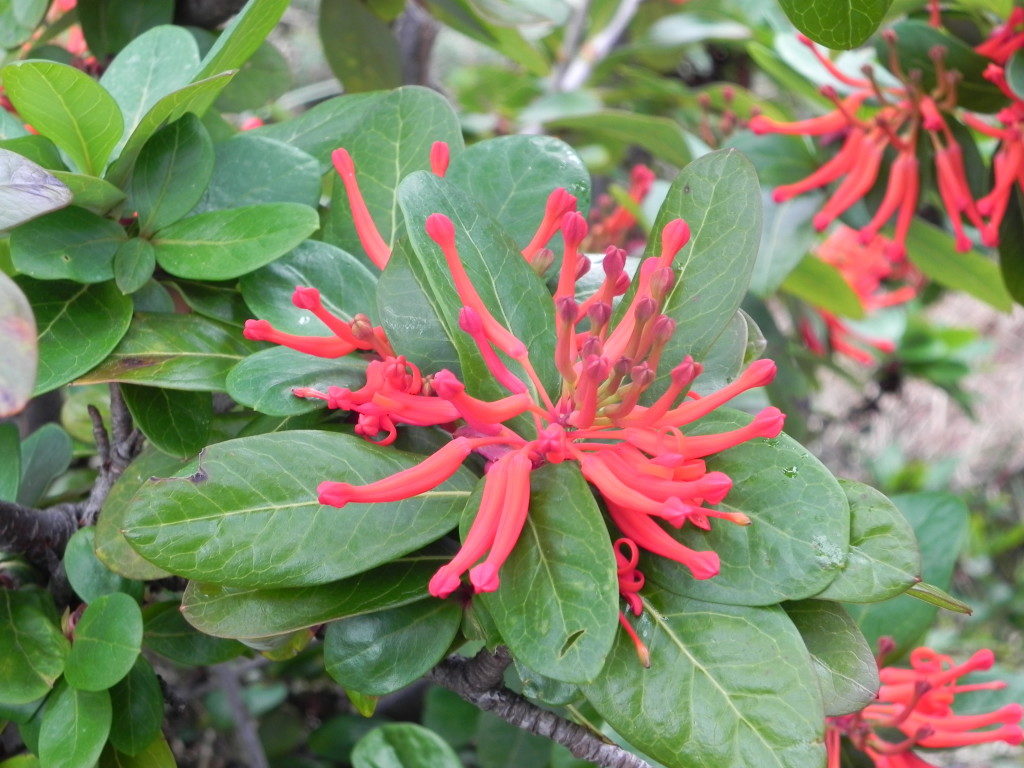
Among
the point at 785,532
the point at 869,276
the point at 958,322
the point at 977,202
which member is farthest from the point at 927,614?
the point at 958,322

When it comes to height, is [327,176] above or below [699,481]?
below

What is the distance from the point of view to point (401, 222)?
2.36 feet

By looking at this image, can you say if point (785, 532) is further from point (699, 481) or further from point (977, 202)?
point (977, 202)

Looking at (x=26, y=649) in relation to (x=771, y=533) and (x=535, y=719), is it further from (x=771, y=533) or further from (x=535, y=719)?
(x=771, y=533)

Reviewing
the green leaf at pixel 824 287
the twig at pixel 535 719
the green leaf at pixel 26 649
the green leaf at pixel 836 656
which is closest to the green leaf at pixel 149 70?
the green leaf at pixel 26 649

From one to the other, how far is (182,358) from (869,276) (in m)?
1.51

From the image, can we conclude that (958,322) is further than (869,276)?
Yes

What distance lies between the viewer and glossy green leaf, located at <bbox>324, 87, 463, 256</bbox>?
0.73 m

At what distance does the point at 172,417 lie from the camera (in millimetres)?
651

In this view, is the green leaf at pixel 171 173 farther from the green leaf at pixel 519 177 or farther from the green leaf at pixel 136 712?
the green leaf at pixel 136 712

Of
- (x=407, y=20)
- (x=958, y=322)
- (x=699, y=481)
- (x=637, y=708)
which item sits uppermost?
(x=699, y=481)

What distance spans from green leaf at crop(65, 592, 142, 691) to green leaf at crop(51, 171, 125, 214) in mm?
265

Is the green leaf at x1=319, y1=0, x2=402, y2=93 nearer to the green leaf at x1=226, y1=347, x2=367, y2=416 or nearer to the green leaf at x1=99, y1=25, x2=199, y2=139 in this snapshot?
the green leaf at x1=99, y1=25, x2=199, y2=139

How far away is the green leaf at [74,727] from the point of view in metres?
0.63
